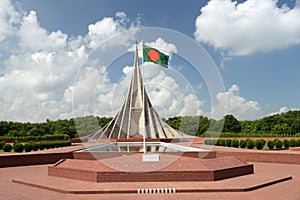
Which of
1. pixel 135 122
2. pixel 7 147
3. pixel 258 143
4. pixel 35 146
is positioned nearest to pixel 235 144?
pixel 258 143

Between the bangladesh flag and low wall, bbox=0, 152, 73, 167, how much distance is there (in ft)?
15.8

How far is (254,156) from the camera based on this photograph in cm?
1090

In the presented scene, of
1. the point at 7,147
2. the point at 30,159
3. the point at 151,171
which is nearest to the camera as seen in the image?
the point at 151,171

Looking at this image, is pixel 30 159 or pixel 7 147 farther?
pixel 7 147

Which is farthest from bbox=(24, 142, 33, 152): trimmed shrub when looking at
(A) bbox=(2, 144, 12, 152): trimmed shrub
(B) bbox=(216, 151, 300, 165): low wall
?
(B) bbox=(216, 151, 300, 165): low wall

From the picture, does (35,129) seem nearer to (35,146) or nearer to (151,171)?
(35,146)

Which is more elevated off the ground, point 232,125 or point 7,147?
point 232,125

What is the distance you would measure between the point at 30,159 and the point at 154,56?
6.01m

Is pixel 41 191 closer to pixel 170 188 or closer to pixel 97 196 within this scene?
pixel 97 196

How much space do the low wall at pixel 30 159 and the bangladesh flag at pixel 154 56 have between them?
4.83 meters

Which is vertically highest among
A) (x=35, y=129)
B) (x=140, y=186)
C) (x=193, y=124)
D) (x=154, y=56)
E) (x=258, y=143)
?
(x=154, y=56)

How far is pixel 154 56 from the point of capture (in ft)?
34.6

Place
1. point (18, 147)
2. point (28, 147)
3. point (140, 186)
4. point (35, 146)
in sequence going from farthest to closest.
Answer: point (35, 146) → point (28, 147) → point (18, 147) → point (140, 186)

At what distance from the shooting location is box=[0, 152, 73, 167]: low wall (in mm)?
10148
